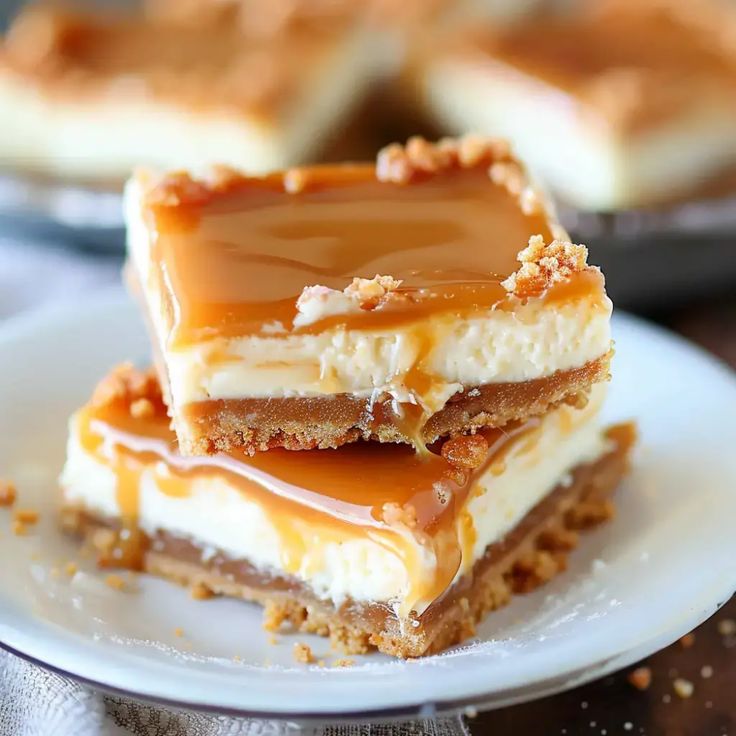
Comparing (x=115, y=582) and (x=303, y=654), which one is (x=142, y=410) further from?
(x=303, y=654)

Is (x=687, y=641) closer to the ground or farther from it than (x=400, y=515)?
closer to the ground

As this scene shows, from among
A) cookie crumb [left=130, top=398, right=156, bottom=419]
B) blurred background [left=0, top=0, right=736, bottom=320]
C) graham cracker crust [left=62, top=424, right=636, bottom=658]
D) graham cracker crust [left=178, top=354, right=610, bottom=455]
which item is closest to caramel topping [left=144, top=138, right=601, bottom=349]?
graham cracker crust [left=178, top=354, right=610, bottom=455]

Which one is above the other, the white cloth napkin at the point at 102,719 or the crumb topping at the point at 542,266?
the crumb topping at the point at 542,266

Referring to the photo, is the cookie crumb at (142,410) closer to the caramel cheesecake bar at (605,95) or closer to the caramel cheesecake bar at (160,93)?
the caramel cheesecake bar at (160,93)

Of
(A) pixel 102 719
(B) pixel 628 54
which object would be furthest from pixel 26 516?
(B) pixel 628 54

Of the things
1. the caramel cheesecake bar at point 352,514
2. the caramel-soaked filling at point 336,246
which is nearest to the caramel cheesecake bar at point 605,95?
the caramel-soaked filling at point 336,246

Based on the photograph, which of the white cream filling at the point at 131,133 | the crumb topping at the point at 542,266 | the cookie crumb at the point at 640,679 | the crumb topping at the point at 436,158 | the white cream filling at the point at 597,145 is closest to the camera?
the crumb topping at the point at 542,266

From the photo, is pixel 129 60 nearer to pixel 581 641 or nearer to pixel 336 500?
pixel 336 500
